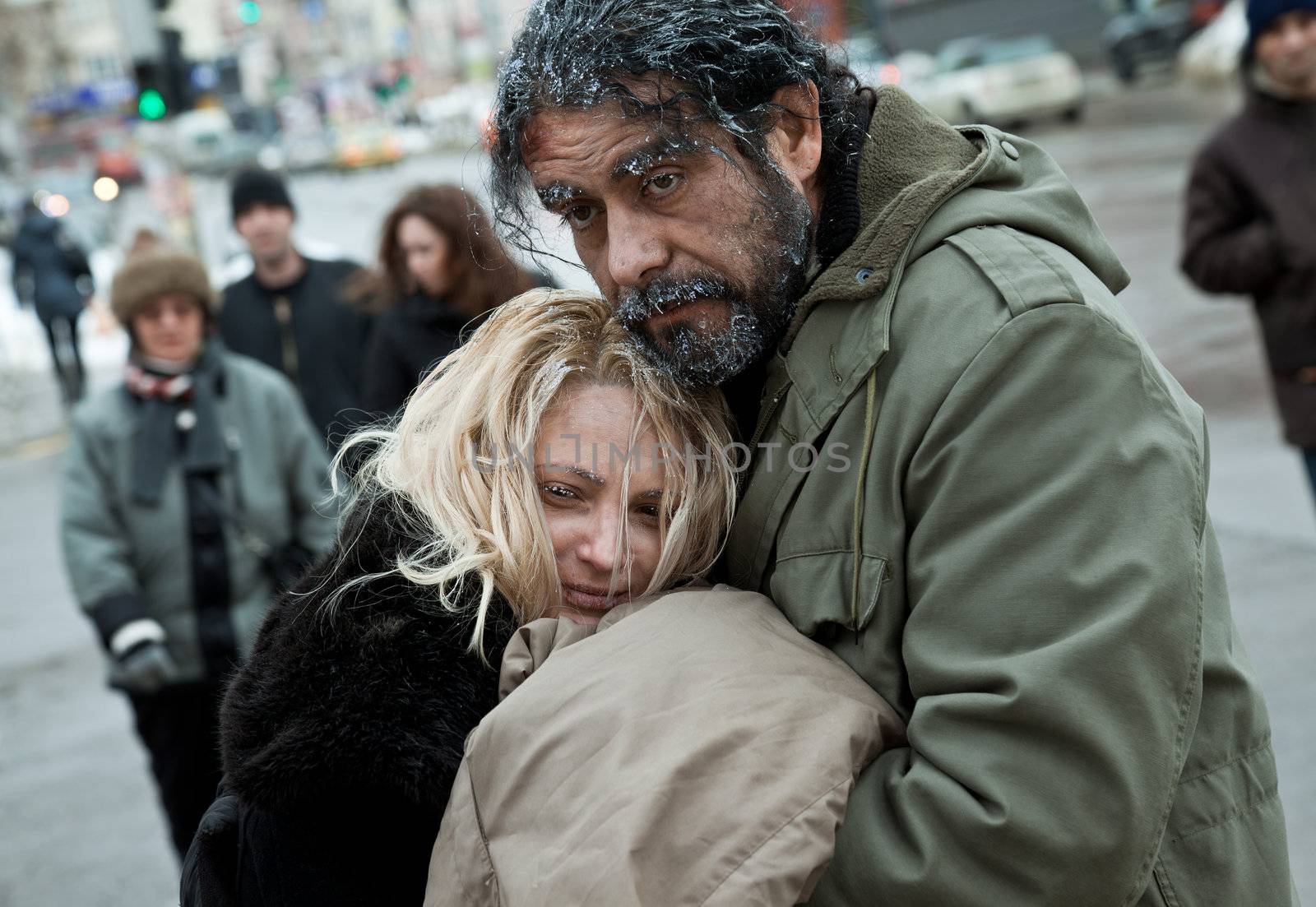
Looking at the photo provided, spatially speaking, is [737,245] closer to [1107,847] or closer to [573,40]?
[573,40]

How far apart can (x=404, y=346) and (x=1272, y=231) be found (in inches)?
118

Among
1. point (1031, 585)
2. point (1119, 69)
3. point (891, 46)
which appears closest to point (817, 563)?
point (1031, 585)

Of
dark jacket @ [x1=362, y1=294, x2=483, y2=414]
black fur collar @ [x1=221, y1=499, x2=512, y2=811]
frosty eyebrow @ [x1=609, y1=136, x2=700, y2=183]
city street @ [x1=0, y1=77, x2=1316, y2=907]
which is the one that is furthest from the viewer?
dark jacket @ [x1=362, y1=294, x2=483, y2=414]

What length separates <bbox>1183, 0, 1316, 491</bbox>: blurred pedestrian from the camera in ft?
13.7

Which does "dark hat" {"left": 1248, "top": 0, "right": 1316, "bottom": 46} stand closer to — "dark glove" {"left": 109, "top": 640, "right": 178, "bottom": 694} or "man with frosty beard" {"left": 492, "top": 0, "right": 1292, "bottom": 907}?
"man with frosty beard" {"left": 492, "top": 0, "right": 1292, "bottom": 907}

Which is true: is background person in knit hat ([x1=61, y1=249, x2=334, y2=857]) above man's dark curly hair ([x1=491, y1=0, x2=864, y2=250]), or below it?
below

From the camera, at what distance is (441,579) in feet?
6.02

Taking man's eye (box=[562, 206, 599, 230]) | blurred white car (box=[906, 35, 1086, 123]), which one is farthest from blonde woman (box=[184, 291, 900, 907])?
blurred white car (box=[906, 35, 1086, 123])

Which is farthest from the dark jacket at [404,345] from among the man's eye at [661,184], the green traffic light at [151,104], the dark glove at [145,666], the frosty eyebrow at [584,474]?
the green traffic light at [151,104]

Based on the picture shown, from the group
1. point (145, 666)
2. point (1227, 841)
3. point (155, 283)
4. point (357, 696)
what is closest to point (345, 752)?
point (357, 696)

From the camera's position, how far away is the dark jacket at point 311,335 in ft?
18.9

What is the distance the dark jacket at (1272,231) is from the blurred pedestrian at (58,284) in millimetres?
12420

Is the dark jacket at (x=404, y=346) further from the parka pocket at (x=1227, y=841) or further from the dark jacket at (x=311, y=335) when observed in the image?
the parka pocket at (x=1227, y=841)

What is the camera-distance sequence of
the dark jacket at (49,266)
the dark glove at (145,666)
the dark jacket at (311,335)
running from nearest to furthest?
1. the dark glove at (145,666)
2. the dark jacket at (311,335)
3. the dark jacket at (49,266)
